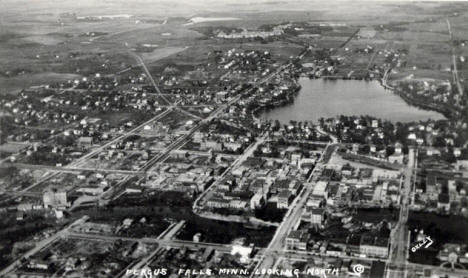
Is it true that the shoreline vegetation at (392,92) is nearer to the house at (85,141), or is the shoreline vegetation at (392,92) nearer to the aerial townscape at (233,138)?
the aerial townscape at (233,138)

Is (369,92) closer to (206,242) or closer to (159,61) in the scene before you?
(159,61)

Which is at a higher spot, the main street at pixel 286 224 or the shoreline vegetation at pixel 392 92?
the shoreline vegetation at pixel 392 92

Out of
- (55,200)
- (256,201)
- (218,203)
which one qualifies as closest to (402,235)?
(256,201)

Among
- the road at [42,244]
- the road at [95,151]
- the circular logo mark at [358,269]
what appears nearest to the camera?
the circular logo mark at [358,269]

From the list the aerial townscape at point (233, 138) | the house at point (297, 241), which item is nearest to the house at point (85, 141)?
the aerial townscape at point (233, 138)

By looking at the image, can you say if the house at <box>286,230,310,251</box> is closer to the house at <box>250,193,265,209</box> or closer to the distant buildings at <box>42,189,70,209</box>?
the house at <box>250,193,265,209</box>

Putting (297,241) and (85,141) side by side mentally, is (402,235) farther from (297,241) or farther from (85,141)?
(85,141)
